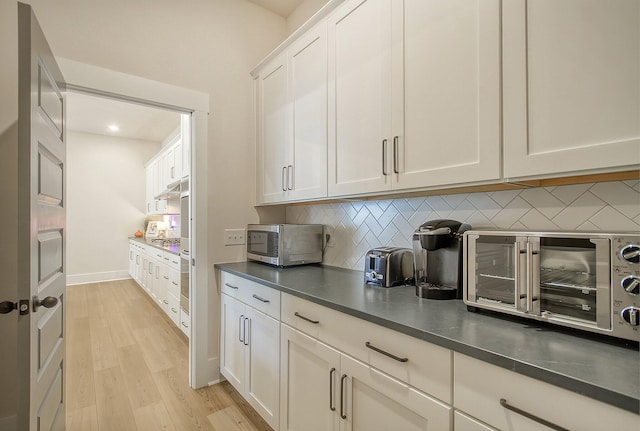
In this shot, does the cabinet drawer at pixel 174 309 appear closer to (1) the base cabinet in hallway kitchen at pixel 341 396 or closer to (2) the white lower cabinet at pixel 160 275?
(2) the white lower cabinet at pixel 160 275

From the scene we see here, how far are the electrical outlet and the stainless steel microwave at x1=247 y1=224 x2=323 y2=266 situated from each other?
147 millimetres

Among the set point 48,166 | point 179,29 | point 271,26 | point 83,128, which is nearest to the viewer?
point 48,166

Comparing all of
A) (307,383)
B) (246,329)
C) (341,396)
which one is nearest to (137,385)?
(246,329)

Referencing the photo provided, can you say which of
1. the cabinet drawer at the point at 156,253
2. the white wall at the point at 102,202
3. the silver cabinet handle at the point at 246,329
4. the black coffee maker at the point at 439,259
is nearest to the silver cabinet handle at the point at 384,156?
the black coffee maker at the point at 439,259

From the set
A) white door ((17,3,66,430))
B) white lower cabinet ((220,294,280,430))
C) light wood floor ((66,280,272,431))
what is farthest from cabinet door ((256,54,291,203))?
light wood floor ((66,280,272,431))

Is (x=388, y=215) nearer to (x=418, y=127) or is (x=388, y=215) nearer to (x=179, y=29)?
(x=418, y=127)

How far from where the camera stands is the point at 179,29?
2.20 metres

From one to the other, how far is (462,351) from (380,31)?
1421 millimetres

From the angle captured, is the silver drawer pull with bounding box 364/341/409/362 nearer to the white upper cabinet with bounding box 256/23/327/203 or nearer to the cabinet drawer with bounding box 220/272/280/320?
the cabinet drawer with bounding box 220/272/280/320

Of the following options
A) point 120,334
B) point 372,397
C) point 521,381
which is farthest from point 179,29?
point 120,334

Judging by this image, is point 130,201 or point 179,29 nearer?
point 179,29

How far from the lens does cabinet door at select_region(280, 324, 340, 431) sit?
1.32m

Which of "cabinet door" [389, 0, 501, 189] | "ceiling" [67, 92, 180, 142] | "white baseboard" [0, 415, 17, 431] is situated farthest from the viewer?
"ceiling" [67, 92, 180, 142]

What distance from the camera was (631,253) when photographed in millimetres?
789
